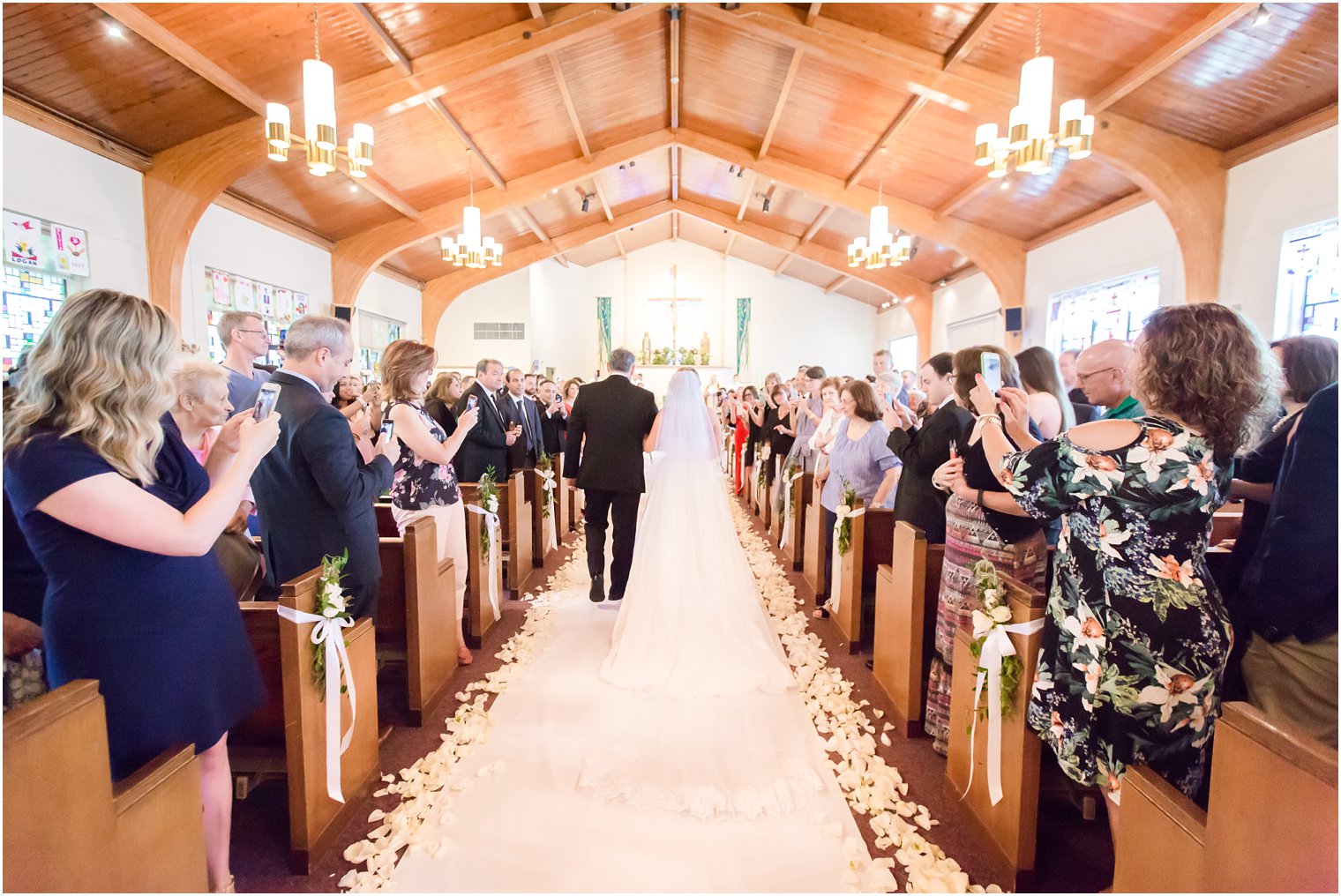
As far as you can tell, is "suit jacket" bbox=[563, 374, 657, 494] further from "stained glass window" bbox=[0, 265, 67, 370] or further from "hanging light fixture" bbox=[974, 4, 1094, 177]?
"stained glass window" bbox=[0, 265, 67, 370]

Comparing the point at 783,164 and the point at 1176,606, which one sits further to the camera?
the point at 783,164

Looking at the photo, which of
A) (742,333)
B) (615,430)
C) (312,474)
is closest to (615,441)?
(615,430)

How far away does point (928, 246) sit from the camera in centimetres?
1123

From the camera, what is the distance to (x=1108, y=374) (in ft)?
7.52

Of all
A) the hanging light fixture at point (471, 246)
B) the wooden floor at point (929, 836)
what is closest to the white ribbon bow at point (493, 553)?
the wooden floor at point (929, 836)

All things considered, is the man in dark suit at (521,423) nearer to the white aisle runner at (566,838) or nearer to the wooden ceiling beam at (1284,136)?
the white aisle runner at (566,838)

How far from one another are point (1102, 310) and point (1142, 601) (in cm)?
791

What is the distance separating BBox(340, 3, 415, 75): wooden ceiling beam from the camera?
16.7ft

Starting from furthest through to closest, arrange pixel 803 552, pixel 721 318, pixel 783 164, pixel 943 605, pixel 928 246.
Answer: pixel 721 318 < pixel 928 246 < pixel 783 164 < pixel 803 552 < pixel 943 605

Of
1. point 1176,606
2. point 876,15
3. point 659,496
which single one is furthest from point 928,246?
point 1176,606

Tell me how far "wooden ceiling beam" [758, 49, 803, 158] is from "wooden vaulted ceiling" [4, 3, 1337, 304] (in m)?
0.05

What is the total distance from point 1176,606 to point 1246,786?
1.34 feet

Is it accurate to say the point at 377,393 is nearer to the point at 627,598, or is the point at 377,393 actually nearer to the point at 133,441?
the point at 627,598

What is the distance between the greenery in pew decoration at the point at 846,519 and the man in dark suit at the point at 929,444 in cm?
49
